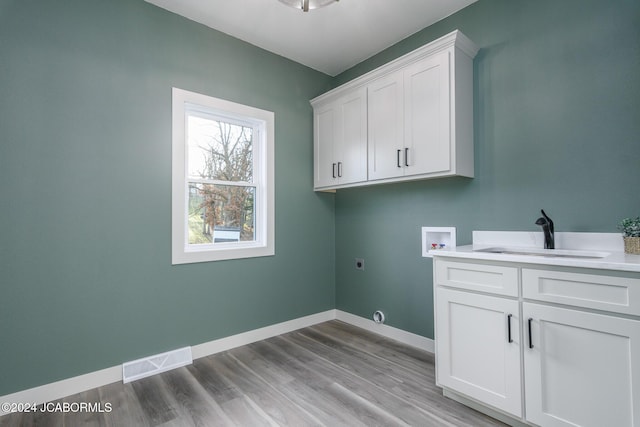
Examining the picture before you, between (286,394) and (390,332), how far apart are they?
1287 millimetres

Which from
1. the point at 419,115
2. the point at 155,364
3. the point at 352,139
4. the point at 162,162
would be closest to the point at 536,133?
the point at 419,115

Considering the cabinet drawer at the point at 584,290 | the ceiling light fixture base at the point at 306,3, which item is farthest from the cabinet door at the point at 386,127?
the cabinet drawer at the point at 584,290

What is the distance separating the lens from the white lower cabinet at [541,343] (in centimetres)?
136

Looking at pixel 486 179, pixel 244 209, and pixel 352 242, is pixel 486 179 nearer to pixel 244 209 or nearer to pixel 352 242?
pixel 352 242

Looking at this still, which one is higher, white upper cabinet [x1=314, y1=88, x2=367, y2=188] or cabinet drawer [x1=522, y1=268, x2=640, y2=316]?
white upper cabinet [x1=314, y1=88, x2=367, y2=188]

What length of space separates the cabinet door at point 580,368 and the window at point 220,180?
221 cm

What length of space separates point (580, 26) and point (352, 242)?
2434 millimetres

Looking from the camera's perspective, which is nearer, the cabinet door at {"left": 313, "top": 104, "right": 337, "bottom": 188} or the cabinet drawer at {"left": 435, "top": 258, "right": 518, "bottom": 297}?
the cabinet drawer at {"left": 435, "top": 258, "right": 518, "bottom": 297}

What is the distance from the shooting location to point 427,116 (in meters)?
2.36

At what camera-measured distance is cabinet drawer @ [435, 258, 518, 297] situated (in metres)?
1.69

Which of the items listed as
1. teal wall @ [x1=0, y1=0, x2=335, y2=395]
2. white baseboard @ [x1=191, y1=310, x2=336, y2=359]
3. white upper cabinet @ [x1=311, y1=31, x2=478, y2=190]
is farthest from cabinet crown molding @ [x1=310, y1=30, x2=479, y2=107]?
white baseboard @ [x1=191, y1=310, x2=336, y2=359]

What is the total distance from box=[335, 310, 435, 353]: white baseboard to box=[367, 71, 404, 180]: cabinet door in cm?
144

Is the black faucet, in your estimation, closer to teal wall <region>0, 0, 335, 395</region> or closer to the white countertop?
the white countertop

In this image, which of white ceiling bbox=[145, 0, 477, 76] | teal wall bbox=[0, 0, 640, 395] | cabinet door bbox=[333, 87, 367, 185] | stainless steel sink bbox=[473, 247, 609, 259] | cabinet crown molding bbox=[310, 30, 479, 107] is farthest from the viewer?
cabinet door bbox=[333, 87, 367, 185]
